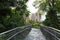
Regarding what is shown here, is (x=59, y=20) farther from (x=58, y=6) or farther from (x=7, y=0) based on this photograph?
(x=7, y=0)

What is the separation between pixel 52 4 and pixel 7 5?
71.5 feet

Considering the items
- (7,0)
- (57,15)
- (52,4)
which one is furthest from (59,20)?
(7,0)

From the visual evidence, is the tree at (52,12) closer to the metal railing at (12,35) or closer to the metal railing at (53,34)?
the metal railing at (53,34)

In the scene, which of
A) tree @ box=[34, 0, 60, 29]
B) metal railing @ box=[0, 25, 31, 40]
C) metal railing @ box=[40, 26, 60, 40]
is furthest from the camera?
tree @ box=[34, 0, 60, 29]

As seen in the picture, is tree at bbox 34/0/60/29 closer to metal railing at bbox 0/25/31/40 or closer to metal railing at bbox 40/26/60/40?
metal railing at bbox 40/26/60/40

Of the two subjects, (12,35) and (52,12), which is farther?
(52,12)

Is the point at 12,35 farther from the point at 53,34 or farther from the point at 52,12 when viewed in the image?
the point at 52,12

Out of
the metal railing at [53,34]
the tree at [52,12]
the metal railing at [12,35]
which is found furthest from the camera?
the tree at [52,12]

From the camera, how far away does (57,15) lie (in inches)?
1449

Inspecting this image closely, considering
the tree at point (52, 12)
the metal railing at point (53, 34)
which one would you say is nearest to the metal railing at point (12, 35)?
the metal railing at point (53, 34)

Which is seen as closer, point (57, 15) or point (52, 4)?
point (57, 15)

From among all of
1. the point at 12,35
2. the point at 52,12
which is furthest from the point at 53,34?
the point at 52,12

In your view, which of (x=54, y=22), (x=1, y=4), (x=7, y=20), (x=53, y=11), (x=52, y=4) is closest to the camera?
(x=1, y=4)

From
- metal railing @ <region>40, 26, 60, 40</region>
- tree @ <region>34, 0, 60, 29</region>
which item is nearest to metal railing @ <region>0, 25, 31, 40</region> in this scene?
metal railing @ <region>40, 26, 60, 40</region>
